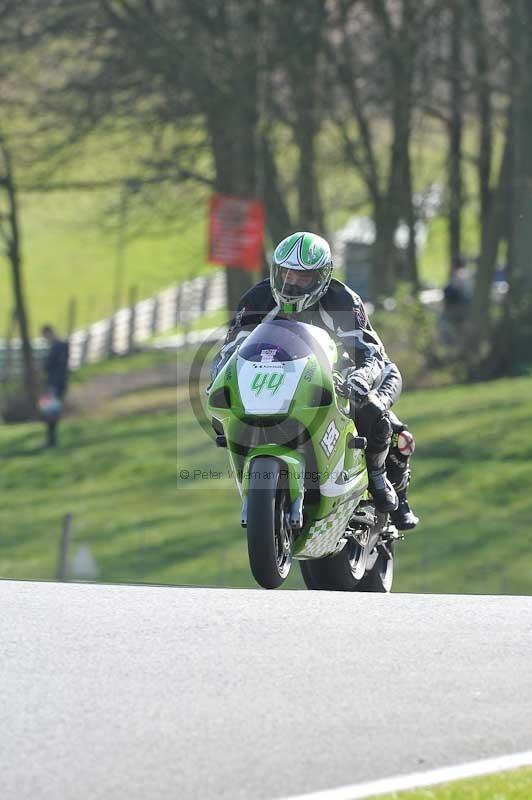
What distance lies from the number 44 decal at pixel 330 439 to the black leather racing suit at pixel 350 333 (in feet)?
0.90

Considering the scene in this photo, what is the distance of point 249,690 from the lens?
18.9 ft

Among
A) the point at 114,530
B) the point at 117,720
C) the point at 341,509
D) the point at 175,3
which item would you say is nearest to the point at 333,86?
the point at 175,3

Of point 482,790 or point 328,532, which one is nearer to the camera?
point 482,790

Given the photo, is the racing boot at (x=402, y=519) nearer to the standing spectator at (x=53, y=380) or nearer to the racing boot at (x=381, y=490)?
the racing boot at (x=381, y=490)

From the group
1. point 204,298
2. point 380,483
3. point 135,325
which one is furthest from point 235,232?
point 204,298

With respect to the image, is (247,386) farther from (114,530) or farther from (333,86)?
(333,86)

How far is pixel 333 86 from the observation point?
25406 mm

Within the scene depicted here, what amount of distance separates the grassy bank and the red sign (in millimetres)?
2640

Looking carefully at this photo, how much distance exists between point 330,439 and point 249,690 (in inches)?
84.1

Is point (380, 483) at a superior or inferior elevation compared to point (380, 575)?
superior

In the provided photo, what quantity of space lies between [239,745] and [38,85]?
22.8 meters

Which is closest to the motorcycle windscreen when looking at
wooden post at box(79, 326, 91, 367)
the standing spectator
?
the standing spectator

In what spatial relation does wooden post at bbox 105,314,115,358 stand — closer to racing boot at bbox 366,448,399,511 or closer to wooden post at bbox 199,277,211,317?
wooden post at bbox 199,277,211,317

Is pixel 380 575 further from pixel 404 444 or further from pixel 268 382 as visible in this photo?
pixel 268 382
